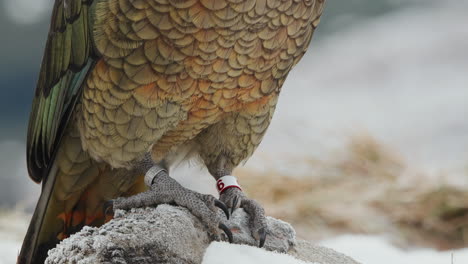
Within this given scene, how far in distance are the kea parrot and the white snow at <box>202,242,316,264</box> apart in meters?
0.08

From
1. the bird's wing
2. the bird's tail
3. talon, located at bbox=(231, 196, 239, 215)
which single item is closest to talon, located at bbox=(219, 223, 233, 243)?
talon, located at bbox=(231, 196, 239, 215)

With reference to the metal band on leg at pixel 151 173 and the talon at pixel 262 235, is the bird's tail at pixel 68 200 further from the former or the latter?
the talon at pixel 262 235

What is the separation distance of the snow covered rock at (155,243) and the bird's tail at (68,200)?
0.44m

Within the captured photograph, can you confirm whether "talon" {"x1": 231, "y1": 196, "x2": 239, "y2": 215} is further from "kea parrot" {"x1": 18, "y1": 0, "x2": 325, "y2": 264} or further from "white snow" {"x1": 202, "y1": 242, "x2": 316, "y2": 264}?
"white snow" {"x1": 202, "y1": 242, "x2": 316, "y2": 264}

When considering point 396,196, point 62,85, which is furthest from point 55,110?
point 396,196

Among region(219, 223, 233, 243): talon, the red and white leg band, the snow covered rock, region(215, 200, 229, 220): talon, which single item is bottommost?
the snow covered rock

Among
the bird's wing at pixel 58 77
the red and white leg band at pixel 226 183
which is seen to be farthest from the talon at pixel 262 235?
the bird's wing at pixel 58 77

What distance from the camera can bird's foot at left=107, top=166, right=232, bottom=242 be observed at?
10.2ft

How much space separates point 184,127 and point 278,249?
2.42 feet

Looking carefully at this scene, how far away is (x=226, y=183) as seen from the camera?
3555 millimetres

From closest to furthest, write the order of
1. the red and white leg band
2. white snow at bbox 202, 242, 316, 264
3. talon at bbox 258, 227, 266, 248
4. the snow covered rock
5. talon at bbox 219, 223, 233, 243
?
the snow covered rock < white snow at bbox 202, 242, 316, 264 < talon at bbox 219, 223, 233, 243 < talon at bbox 258, 227, 266, 248 < the red and white leg band

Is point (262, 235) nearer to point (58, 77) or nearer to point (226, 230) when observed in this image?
point (226, 230)

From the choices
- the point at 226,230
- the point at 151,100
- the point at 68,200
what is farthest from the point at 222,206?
→ the point at 68,200

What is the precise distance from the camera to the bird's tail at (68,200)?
3.49 m
